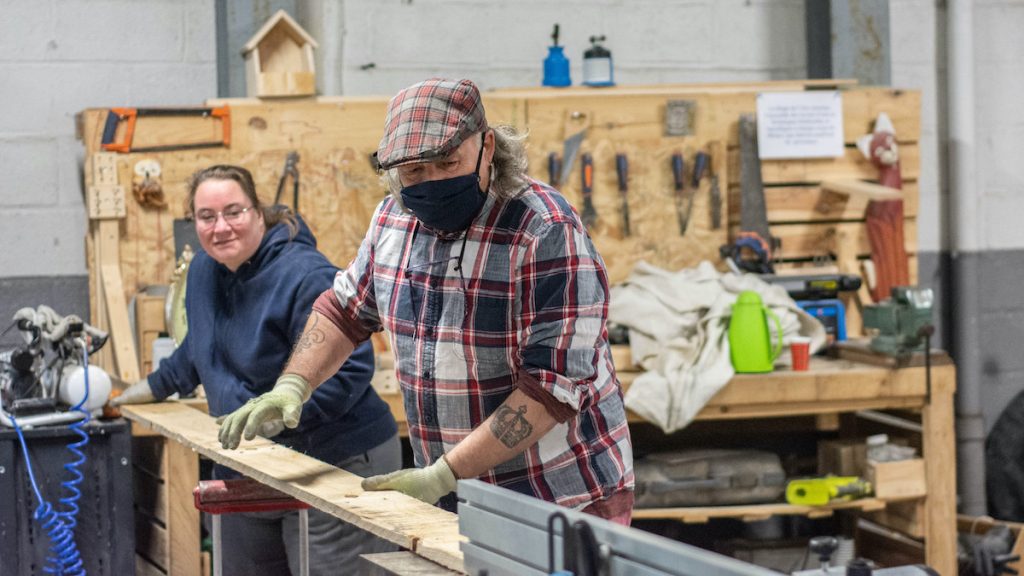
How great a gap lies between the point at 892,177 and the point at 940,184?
56 cm

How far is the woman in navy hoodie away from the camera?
9.00 feet

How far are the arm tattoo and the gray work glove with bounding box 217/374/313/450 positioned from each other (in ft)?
1.34

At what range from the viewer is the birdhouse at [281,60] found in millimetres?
4109

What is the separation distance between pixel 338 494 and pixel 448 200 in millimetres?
496

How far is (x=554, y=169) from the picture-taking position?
432 centimetres

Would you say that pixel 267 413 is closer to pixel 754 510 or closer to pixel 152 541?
pixel 152 541

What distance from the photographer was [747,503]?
13.5 feet

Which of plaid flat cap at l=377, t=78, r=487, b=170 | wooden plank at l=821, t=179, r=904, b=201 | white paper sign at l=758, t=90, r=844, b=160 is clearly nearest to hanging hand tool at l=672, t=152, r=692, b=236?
white paper sign at l=758, t=90, r=844, b=160

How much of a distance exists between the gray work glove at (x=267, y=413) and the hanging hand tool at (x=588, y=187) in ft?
7.06

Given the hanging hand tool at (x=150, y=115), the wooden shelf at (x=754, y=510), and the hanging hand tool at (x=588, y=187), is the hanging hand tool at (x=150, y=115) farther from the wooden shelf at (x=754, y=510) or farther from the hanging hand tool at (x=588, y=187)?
the wooden shelf at (x=754, y=510)

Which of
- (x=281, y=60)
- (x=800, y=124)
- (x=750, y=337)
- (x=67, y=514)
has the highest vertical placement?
(x=281, y=60)

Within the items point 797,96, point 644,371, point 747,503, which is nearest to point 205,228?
point 644,371

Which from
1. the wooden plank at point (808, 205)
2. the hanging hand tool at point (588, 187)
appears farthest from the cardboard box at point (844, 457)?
the hanging hand tool at point (588, 187)

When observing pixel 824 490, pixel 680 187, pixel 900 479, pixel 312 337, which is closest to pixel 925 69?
pixel 680 187
